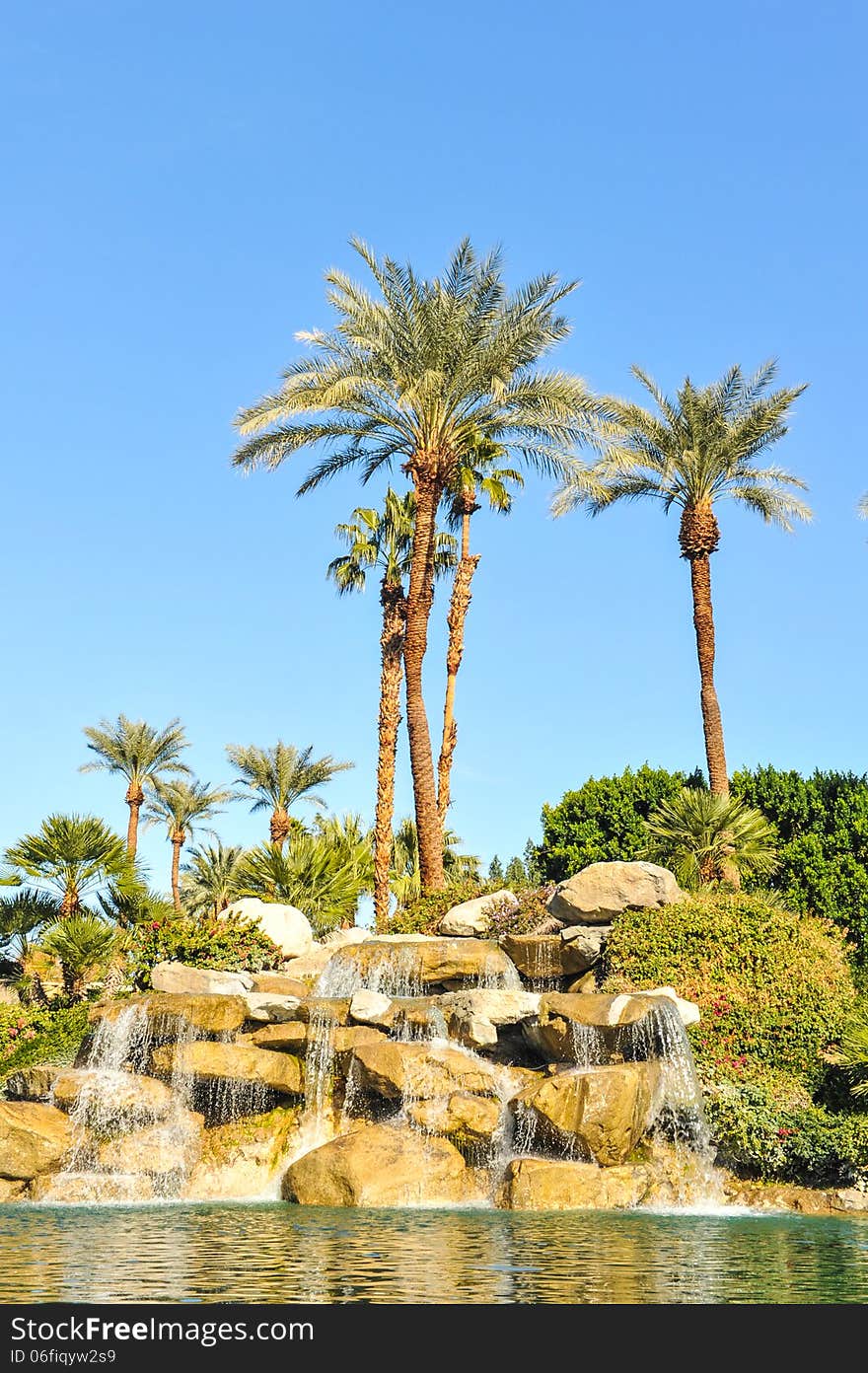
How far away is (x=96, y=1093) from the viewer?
16.8 m

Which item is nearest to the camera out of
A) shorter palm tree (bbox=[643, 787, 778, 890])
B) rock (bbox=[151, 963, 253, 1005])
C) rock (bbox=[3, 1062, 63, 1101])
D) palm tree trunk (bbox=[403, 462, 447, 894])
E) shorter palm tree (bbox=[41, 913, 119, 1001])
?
A: rock (bbox=[3, 1062, 63, 1101])

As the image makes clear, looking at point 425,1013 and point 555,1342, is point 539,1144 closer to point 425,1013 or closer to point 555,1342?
point 425,1013

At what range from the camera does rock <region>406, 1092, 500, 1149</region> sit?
15.4m

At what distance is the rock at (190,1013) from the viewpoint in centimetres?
1780

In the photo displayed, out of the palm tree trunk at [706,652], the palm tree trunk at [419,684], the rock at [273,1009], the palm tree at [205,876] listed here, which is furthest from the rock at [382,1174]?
the palm tree at [205,876]

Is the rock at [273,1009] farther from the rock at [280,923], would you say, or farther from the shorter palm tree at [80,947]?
the shorter palm tree at [80,947]

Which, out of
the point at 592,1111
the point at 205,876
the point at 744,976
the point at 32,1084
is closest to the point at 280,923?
the point at 32,1084

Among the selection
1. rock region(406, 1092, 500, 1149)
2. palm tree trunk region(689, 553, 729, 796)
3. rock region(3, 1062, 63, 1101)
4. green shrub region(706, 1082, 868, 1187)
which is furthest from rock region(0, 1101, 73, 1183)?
palm tree trunk region(689, 553, 729, 796)

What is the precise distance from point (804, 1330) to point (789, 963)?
1295cm

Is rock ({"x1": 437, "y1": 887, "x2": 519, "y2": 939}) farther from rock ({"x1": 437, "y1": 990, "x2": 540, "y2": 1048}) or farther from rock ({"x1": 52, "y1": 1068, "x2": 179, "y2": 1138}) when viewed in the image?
rock ({"x1": 52, "y1": 1068, "x2": 179, "y2": 1138})

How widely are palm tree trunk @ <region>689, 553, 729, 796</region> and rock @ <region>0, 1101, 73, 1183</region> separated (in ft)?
57.0

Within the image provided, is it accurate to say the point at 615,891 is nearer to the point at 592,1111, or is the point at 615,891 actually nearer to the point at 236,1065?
the point at 592,1111

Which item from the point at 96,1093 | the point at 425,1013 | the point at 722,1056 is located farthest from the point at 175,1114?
the point at 722,1056

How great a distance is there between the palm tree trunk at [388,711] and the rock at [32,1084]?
16502 mm
